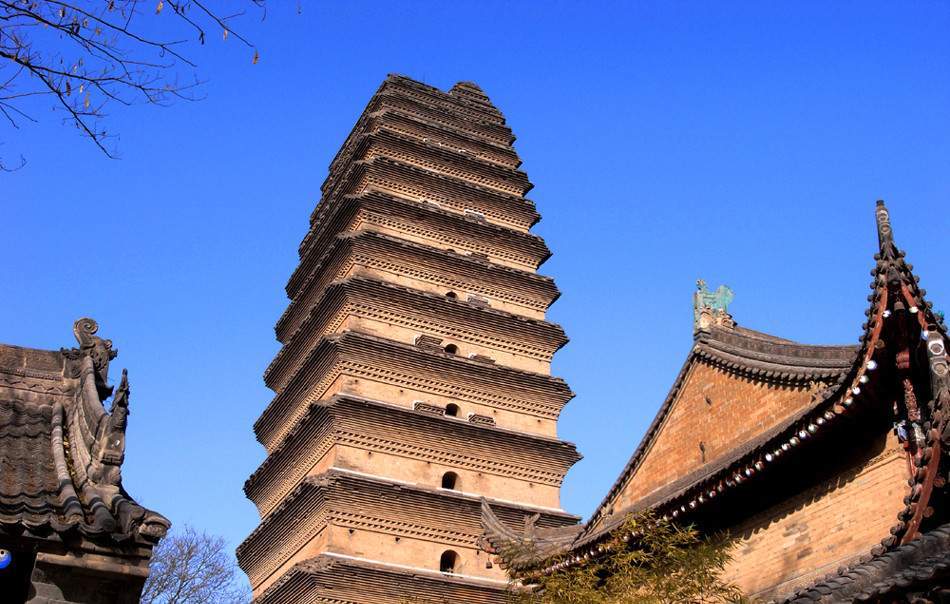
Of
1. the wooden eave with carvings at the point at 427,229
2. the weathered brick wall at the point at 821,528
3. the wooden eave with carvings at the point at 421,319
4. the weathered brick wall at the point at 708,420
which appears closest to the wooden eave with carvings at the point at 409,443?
the wooden eave with carvings at the point at 421,319

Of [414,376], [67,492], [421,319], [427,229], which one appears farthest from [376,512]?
[67,492]

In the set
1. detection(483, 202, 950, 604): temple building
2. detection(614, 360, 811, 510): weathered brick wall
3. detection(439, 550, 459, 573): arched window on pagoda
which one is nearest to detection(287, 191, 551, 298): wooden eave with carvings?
detection(439, 550, 459, 573): arched window on pagoda

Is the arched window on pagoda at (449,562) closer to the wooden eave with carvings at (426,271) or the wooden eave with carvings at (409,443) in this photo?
the wooden eave with carvings at (409,443)

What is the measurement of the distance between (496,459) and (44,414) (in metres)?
13.9

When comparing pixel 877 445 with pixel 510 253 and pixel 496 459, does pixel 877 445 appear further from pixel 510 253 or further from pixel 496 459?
pixel 510 253

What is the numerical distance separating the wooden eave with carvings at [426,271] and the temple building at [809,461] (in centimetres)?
861

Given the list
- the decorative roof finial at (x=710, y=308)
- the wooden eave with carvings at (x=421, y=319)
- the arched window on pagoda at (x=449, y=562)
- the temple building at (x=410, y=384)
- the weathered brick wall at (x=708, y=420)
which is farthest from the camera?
the wooden eave with carvings at (x=421, y=319)

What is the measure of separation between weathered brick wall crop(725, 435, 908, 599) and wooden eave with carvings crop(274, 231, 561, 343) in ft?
42.8

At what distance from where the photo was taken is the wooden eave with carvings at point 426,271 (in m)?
23.5

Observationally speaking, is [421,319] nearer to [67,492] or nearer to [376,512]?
[376,512]

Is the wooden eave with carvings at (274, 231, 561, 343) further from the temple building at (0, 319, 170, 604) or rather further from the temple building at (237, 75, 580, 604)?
the temple building at (0, 319, 170, 604)

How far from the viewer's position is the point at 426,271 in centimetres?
2398

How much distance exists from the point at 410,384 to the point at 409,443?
5.11ft

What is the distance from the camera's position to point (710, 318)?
617 inches
